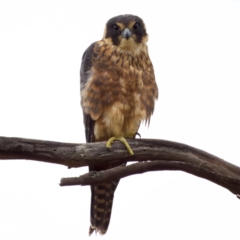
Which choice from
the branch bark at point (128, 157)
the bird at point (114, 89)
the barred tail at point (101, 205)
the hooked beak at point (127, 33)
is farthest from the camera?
the barred tail at point (101, 205)

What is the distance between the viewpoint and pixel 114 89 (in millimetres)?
3627

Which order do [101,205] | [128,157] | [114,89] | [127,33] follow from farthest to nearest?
1. [101,205]
2. [127,33]
3. [114,89]
4. [128,157]

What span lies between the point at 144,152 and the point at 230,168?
0.50m

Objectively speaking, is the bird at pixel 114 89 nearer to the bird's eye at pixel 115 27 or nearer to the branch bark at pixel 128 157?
the bird's eye at pixel 115 27

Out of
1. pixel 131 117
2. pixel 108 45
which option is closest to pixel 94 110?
pixel 131 117

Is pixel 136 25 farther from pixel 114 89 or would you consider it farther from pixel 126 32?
pixel 114 89

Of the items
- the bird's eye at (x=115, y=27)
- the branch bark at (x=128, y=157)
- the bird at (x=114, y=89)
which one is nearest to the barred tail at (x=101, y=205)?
the bird at (x=114, y=89)

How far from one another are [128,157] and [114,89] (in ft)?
2.31

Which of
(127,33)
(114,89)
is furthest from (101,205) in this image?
(127,33)

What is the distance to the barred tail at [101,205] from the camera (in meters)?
3.93

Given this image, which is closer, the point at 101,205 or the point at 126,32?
the point at 126,32

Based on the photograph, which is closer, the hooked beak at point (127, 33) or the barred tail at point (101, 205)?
the hooked beak at point (127, 33)

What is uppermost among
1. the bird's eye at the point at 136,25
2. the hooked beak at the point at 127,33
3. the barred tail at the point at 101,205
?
the bird's eye at the point at 136,25

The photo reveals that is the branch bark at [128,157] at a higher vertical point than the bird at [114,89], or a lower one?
lower
